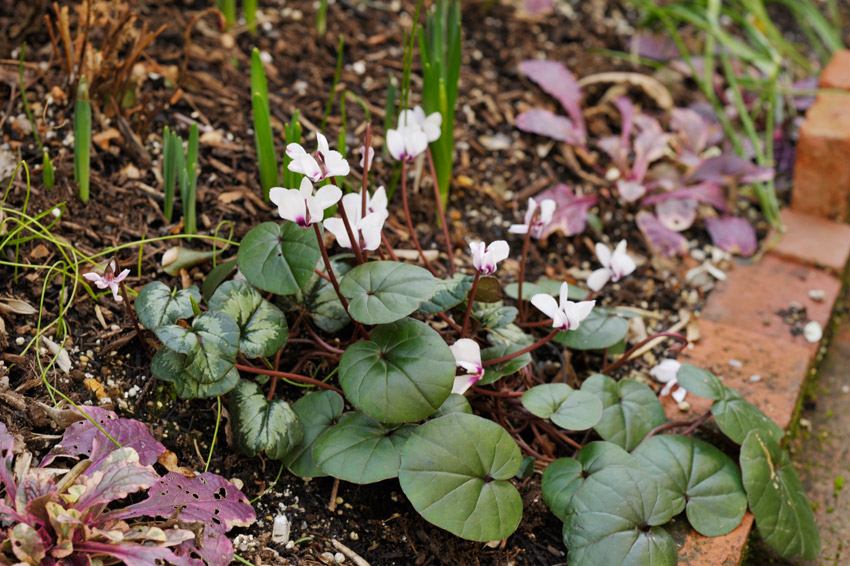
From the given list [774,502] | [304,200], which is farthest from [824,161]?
[304,200]

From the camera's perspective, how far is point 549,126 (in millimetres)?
2646

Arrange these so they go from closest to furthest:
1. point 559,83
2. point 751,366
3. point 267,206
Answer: point 267,206 < point 751,366 < point 559,83

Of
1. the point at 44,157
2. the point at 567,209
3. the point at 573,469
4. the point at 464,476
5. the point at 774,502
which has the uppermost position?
the point at 44,157

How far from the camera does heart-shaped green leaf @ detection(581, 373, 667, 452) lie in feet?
6.02

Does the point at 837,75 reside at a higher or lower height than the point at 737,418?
higher

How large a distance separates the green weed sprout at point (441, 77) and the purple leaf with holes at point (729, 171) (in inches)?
38.0

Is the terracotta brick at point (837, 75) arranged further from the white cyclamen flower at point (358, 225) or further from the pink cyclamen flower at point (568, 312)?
the white cyclamen flower at point (358, 225)

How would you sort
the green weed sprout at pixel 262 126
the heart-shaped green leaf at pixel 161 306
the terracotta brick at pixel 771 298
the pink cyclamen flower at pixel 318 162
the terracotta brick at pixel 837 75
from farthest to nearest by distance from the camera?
the terracotta brick at pixel 837 75
the terracotta brick at pixel 771 298
the green weed sprout at pixel 262 126
the heart-shaped green leaf at pixel 161 306
the pink cyclamen flower at pixel 318 162

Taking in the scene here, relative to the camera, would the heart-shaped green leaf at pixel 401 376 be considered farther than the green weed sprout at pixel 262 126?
No

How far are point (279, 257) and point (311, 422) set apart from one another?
38cm

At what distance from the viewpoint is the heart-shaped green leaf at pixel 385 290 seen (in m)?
1.54

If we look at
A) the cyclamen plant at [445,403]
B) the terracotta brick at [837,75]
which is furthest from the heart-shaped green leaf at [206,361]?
the terracotta brick at [837,75]

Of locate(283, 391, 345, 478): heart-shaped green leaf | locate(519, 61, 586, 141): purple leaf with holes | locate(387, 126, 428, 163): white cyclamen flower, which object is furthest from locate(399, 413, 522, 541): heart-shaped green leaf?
locate(519, 61, 586, 141): purple leaf with holes

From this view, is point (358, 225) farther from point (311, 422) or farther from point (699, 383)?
point (699, 383)
